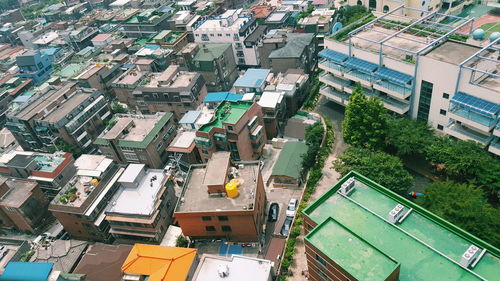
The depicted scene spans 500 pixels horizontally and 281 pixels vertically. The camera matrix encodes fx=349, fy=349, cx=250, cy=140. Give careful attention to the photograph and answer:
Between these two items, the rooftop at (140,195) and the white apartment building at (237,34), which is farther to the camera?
the white apartment building at (237,34)

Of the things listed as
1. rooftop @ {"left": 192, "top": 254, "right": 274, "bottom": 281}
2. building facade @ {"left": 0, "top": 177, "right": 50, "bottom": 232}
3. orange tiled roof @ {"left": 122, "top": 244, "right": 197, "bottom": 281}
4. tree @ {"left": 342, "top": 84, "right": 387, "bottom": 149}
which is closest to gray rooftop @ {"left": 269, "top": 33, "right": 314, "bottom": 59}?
tree @ {"left": 342, "top": 84, "right": 387, "bottom": 149}

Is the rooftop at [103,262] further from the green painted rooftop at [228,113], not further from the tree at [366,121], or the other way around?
the tree at [366,121]

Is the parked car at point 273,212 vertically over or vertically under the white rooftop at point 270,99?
under

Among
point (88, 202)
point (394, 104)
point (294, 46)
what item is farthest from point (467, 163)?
point (88, 202)

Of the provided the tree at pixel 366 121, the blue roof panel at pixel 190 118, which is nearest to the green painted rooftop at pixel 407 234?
the tree at pixel 366 121

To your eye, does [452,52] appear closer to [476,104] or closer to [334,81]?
[476,104]

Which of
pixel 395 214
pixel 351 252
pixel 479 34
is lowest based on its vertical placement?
pixel 395 214

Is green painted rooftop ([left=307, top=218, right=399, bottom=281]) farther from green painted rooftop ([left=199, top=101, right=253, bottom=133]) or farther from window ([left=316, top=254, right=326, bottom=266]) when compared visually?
green painted rooftop ([left=199, top=101, right=253, bottom=133])
